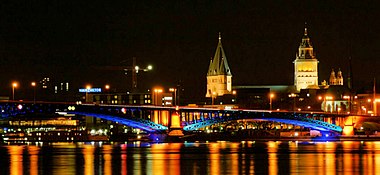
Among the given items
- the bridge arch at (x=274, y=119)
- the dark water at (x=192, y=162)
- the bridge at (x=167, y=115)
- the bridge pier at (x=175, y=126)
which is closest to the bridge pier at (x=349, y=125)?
the bridge at (x=167, y=115)

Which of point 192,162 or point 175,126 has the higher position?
point 175,126

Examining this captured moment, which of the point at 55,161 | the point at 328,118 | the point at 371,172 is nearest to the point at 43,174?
the point at 55,161

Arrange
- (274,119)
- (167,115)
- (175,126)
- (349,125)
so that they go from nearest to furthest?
(175,126), (167,115), (274,119), (349,125)

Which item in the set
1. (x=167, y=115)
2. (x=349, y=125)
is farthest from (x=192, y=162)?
(x=349, y=125)

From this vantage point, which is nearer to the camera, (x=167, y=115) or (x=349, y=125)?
(x=167, y=115)

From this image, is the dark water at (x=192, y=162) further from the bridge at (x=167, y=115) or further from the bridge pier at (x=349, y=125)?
the bridge pier at (x=349, y=125)

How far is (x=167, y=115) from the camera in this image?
15838 cm

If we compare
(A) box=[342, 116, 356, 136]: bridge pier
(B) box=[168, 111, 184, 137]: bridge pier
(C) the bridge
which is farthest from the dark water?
(A) box=[342, 116, 356, 136]: bridge pier

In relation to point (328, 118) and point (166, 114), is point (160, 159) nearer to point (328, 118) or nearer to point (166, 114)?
point (166, 114)

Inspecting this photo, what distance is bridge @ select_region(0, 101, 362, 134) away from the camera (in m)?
141

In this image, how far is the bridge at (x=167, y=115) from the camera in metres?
141

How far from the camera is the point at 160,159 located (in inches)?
3917

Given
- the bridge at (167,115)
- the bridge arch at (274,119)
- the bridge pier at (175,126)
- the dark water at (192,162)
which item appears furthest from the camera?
the bridge arch at (274,119)

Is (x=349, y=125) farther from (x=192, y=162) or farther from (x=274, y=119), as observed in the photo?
(x=192, y=162)
